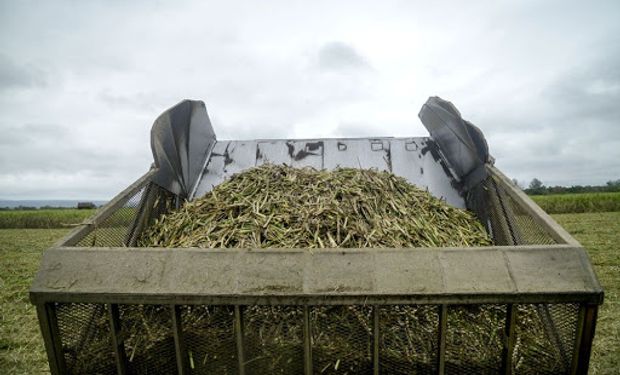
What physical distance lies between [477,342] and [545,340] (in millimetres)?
301

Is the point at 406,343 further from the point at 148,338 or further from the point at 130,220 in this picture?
the point at 130,220

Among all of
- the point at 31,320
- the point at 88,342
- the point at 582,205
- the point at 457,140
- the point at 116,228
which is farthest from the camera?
the point at 582,205

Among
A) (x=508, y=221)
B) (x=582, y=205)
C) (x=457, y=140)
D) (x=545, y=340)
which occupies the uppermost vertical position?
(x=457, y=140)

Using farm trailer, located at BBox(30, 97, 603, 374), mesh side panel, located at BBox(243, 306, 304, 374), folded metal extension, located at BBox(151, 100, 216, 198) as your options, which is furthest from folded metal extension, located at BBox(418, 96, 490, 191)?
folded metal extension, located at BBox(151, 100, 216, 198)

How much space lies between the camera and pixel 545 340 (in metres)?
1.67

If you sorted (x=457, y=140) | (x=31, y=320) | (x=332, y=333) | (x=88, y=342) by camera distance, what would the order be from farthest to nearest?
(x=31, y=320) < (x=457, y=140) < (x=88, y=342) < (x=332, y=333)

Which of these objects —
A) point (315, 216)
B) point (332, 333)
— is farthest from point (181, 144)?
point (332, 333)

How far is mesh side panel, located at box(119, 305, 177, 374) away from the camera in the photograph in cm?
163

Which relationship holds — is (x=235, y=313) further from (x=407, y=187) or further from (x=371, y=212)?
(x=407, y=187)

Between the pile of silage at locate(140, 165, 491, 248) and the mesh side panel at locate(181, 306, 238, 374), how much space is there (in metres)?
0.36

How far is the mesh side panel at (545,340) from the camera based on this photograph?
5.12 ft

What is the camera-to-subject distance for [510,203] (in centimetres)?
228

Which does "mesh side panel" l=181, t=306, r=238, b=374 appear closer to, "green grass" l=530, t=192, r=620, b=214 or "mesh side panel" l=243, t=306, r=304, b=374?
"mesh side panel" l=243, t=306, r=304, b=374

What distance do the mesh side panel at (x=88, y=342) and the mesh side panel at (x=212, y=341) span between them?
1.13 ft
